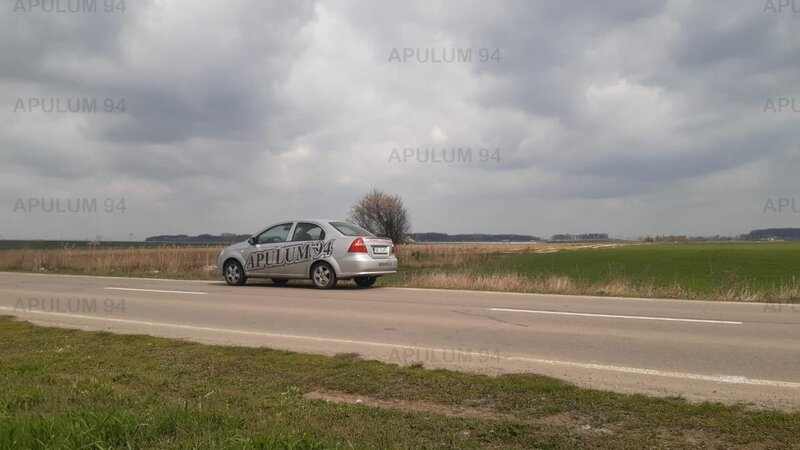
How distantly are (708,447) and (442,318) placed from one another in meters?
6.15

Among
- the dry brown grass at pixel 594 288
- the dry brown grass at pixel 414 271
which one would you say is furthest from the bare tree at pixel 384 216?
the dry brown grass at pixel 594 288

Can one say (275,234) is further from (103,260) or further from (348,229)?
(103,260)

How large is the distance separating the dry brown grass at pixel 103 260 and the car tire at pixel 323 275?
11.7m

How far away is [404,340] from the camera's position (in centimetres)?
842

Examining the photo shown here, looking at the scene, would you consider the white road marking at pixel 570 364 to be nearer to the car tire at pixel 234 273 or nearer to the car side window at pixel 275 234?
the car side window at pixel 275 234

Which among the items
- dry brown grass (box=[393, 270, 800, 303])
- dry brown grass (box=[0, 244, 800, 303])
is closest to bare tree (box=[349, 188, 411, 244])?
dry brown grass (box=[0, 244, 800, 303])

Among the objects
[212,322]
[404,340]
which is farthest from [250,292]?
[404,340]

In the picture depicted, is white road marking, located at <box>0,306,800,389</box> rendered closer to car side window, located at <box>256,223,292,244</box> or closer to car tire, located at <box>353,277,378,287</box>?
car side window, located at <box>256,223,292,244</box>

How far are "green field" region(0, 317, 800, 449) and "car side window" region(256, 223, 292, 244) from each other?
840 centimetres

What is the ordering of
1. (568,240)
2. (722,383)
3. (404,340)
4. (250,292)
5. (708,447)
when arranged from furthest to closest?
1. (568,240)
2. (250,292)
3. (404,340)
4. (722,383)
5. (708,447)

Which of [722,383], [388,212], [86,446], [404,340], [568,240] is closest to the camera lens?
[86,446]

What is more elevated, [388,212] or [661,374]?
[388,212]

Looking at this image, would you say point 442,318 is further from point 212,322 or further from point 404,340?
point 212,322

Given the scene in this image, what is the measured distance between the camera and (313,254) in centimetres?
1492
